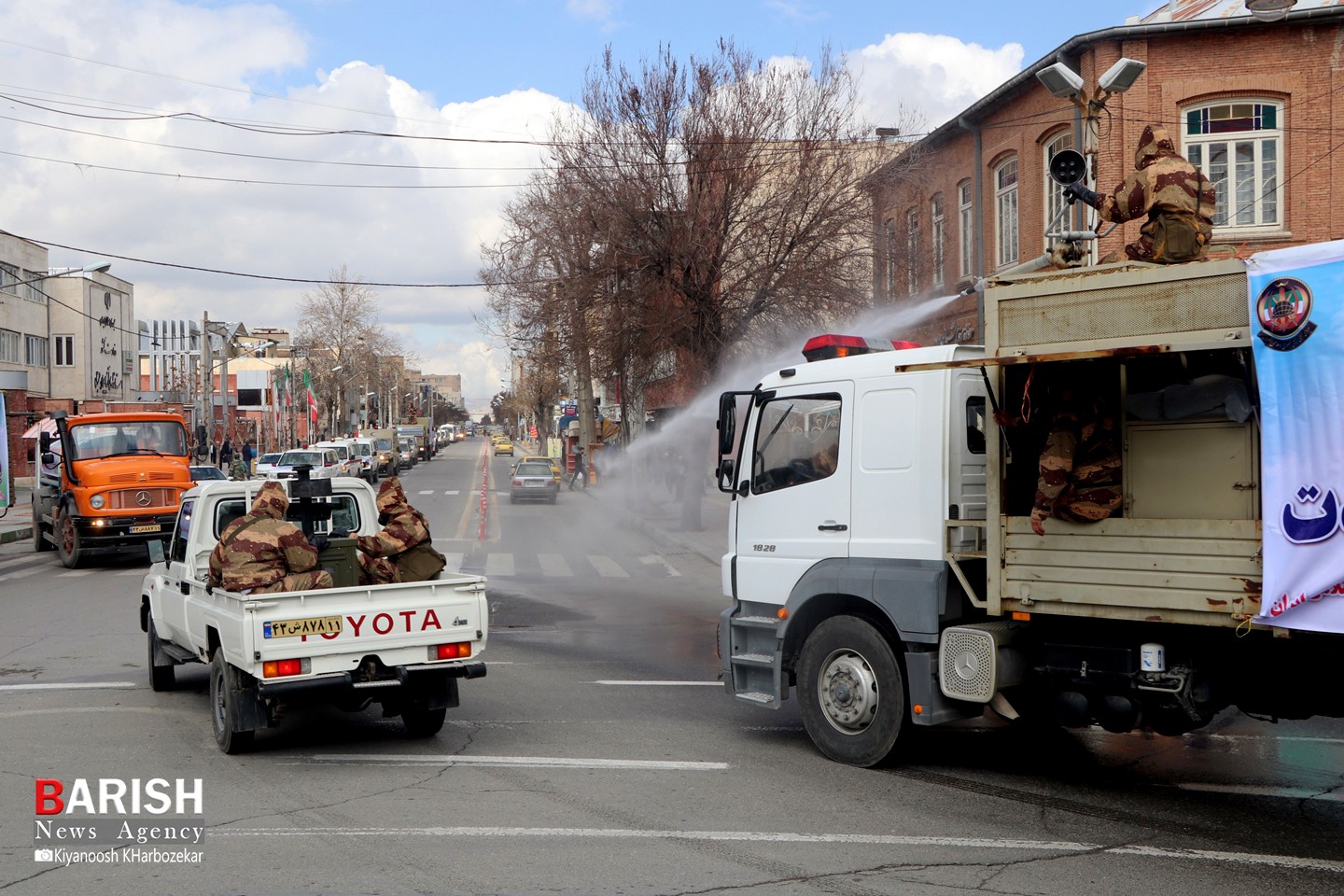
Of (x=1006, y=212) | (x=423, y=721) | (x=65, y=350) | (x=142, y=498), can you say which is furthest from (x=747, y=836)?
(x=65, y=350)

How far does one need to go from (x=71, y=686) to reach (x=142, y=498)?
11.2 meters

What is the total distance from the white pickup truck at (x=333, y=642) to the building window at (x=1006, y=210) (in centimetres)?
1985

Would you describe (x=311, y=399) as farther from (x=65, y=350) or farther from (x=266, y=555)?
(x=266, y=555)

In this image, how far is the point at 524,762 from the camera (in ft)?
24.3

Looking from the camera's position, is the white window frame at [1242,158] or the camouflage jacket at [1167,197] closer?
the camouflage jacket at [1167,197]

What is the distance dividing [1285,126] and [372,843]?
2108 centimetres

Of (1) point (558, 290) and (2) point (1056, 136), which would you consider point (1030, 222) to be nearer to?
(2) point (1056, 136)

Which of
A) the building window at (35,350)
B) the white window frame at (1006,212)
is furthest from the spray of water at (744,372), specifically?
the building window at (35,350)

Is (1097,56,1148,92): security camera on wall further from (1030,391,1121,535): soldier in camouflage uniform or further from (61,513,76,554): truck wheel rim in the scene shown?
(61,513,76,554): truck wheel rim

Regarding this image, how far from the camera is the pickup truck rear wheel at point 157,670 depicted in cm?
973

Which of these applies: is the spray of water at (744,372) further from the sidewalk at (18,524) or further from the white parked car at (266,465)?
the white parked car at (266,465)

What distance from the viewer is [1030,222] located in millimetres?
24125

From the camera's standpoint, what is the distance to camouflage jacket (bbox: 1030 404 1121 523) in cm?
622

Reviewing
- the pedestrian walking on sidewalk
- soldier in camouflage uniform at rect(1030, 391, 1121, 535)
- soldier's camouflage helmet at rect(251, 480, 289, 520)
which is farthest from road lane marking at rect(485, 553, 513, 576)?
the pedestrian walking on sidewalk
